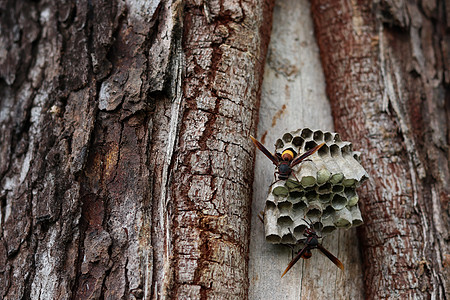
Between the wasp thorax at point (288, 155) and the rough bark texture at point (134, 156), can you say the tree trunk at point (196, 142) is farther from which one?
the wasp thorax at point (288, 155)

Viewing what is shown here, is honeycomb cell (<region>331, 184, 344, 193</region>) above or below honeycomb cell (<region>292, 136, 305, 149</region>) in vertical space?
below

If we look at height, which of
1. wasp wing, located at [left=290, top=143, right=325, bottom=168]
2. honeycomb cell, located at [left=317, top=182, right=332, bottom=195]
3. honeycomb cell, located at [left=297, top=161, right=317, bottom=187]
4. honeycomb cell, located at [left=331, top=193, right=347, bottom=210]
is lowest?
honeycomb cell, located at [left=331, top=193, right=347, bottom=210]

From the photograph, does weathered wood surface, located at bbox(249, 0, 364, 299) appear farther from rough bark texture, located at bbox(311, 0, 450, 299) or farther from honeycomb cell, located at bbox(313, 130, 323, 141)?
honeycomb cell, located at bbox(313, 130, 323, 141)

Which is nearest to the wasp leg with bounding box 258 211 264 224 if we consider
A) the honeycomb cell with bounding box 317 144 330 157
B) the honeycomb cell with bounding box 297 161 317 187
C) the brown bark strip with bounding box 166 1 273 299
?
the brown bark strip with bounding box 166 1 273 299

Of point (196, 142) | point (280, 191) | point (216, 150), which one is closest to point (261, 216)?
point (280, 191)

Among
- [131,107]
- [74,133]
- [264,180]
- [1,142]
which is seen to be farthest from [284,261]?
[1,142]

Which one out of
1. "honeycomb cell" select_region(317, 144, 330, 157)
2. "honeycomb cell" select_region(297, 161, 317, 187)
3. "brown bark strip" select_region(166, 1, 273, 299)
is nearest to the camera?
"brown bark strip" select_region(166, 1, 273, 299)

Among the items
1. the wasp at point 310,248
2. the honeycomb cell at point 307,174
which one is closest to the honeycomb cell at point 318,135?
Result: the honeycomb cell at point 307,174

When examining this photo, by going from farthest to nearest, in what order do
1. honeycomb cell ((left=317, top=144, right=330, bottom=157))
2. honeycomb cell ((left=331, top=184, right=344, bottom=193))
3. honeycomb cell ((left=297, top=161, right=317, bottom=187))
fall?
honeycomb cell ((left=317, top=144, right=330, bottom=157)), honeycomb cell ((left=331, top=184, right=344, bottom=193)), honeycomb cell ((left=297, top=161, right=317, bottom=187))
